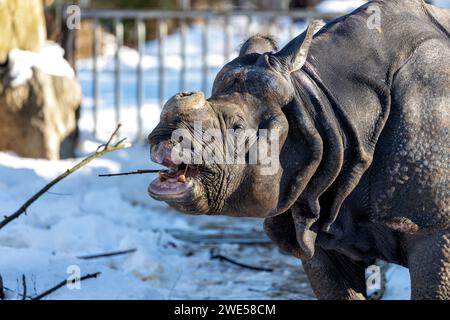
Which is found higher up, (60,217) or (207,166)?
(207,166)

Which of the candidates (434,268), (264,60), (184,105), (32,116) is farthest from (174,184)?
(32,116)

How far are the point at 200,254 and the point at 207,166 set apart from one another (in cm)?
400

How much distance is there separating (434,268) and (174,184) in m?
1.22

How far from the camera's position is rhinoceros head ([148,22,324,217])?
355 cm

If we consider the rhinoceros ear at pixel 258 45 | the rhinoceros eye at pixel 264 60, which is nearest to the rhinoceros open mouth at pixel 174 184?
the rhinoceros eye at pixel 264 60

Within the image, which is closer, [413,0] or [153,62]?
[413,0]

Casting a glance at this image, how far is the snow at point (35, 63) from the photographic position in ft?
31.4

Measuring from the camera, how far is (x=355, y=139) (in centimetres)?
407

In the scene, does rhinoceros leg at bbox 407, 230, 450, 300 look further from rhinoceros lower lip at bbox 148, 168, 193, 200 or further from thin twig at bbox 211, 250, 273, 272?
thin twig at bbox 211, 250, 273, 272

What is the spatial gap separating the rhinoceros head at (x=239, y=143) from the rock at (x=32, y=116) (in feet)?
19.1

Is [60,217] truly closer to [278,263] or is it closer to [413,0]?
[278,263]

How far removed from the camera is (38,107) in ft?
31.8

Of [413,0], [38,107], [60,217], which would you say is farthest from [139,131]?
[413,0]

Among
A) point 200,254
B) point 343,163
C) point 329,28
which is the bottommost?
point 200,254
